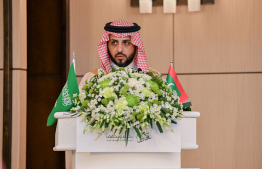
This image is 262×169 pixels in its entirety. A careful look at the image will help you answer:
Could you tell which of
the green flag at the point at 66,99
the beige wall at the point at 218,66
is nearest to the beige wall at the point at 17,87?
the beige wall at the point at 218,66

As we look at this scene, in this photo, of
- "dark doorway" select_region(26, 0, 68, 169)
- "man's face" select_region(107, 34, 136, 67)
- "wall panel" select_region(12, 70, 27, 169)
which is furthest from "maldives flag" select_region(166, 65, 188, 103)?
"dark doorway" select_region(26, 0, 68, 169)

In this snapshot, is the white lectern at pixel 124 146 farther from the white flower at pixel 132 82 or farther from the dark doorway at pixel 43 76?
the dark doorway at pixel 43 76

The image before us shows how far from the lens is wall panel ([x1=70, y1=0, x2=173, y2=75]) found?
420 cm

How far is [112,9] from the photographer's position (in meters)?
4.26

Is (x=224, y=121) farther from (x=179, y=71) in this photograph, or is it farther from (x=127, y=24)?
(x=127, y=24)

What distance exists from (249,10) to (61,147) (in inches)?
111

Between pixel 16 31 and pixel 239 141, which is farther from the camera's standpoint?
pixel 239 141

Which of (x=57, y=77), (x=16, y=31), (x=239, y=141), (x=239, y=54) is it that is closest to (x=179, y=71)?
(x=239, y=54)

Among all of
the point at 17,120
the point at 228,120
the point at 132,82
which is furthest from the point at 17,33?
the point at 228,120

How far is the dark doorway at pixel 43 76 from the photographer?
14.7 ft

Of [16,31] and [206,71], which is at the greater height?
[16,31]

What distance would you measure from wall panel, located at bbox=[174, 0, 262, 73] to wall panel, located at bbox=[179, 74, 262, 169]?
0.43 feet

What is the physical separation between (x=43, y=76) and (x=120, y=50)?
5.58 ft

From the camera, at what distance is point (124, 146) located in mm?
2082
